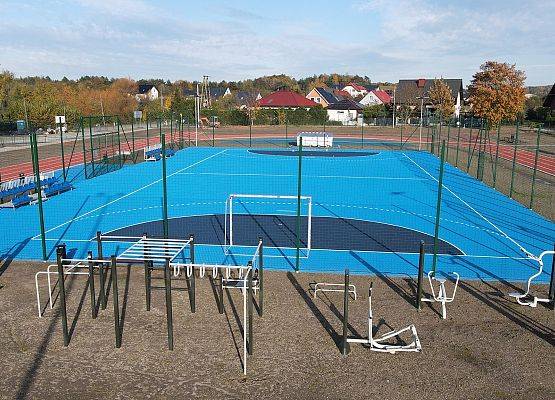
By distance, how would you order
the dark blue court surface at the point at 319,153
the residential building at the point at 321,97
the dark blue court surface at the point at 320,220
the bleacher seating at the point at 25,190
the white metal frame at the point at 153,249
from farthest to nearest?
the residential building at the point at 321,97, the dark blue court surface at the point at 319,153, the bleacher seating at the point at 25,190, the dark blue court surface at the point at 320,220, the white metal frame at the point at 153,249

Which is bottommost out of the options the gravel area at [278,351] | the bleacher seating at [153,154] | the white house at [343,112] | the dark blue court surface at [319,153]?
the gravel area at [278,351]

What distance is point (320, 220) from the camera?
611 inches

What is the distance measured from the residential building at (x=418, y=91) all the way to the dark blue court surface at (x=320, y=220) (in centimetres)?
5330

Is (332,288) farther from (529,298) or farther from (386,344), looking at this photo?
(529,298)

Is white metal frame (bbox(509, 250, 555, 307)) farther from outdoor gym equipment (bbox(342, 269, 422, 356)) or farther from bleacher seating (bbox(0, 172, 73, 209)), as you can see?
bleacher seating (bbox(0, 172, 73, 209))

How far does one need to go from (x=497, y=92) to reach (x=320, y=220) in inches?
1898

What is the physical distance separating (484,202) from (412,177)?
7.06m

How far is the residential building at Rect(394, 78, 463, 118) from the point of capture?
76938mm

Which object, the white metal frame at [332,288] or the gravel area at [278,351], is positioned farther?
the white metal frame at [332,288]

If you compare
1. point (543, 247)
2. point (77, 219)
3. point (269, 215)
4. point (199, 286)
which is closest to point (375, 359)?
point (199, 286)

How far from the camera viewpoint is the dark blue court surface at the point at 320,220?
1174 cm

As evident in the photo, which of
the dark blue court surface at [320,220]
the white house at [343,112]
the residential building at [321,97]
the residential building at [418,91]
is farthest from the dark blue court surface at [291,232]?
the residential building at [321,97]

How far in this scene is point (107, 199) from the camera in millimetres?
18562

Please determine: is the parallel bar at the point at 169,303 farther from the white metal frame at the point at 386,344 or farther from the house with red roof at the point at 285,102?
the house with red roof at the point at 285,102
